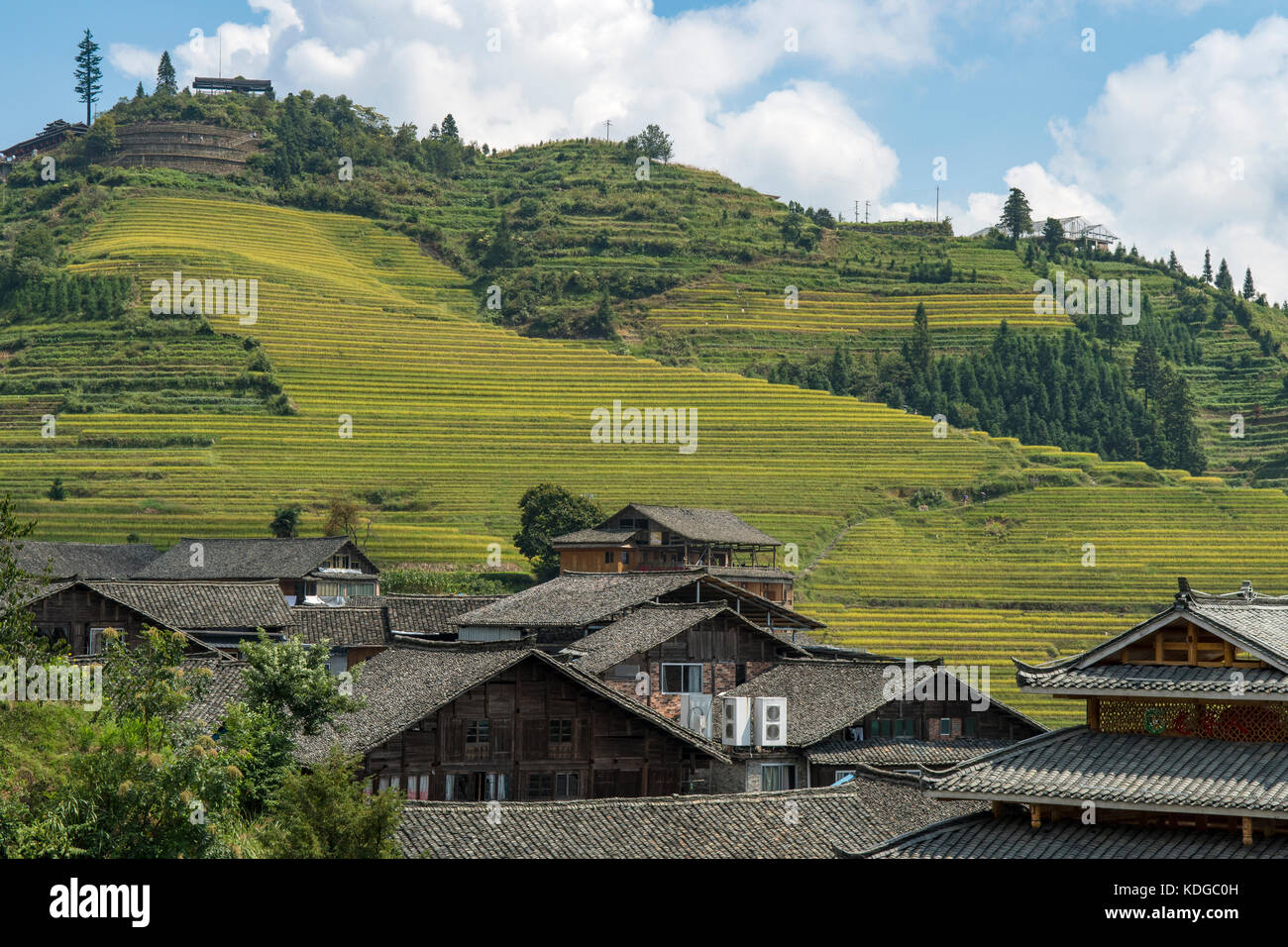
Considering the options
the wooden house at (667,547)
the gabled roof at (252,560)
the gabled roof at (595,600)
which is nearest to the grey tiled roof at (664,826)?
the gabled roof at (595,600)

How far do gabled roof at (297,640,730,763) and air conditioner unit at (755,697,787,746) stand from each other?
17.8 feet

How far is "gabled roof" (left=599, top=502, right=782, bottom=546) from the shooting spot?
281 ft

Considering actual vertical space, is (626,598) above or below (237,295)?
below

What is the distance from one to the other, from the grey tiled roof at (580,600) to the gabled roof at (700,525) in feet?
71.9

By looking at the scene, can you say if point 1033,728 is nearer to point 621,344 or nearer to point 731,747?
point 731,747

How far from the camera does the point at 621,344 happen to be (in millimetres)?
167000

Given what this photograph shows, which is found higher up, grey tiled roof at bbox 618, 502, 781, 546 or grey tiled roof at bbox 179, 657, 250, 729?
grey tiled roof at bbox 618, 502, 781, 546

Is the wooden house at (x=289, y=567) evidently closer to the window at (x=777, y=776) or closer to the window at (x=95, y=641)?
the window at (x=95, y=641)

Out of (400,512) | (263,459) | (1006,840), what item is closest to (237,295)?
(263,459)

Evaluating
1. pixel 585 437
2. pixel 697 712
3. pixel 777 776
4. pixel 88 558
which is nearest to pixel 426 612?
pixel 697 712

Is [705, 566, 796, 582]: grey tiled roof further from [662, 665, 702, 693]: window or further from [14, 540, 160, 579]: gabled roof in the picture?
[14, 540, 160, 579]: gabled roof

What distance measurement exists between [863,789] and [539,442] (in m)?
91.1

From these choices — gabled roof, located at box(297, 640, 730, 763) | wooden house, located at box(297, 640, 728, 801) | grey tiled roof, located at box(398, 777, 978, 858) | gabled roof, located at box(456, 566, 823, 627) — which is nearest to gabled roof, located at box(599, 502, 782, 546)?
gabled roof, located at box(456, 566, 823, 627)
